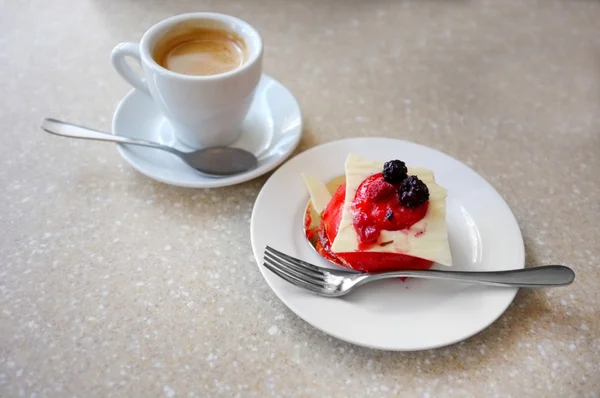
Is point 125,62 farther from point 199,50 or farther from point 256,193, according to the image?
point 256,193

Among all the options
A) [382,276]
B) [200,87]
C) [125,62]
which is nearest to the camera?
[382,276]

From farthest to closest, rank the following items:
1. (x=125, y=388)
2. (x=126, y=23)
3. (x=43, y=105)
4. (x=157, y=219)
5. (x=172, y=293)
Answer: (x=126, y=23) < (x=43, y=105) < (x=157, y=219) < (x=172, y=293) < (x=125, y=388)

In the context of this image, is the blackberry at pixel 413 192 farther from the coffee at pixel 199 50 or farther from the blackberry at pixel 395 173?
the coffee at pixel 199 50

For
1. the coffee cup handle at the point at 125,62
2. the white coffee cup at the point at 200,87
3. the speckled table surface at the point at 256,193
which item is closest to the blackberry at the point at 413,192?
the speckled table surface at the point at 256,193

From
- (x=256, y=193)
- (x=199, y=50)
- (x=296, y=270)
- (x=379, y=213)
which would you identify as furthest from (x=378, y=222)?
(x=199, y=50)

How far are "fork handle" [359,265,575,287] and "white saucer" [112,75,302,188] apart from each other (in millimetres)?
324

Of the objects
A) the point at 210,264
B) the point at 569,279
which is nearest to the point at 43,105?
the point at 210,264

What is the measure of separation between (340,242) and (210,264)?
0.23 m

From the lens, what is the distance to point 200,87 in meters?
0.91

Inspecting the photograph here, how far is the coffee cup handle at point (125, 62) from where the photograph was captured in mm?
971

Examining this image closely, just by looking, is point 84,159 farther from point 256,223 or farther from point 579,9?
point 579,9

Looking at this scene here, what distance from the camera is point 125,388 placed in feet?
2.36

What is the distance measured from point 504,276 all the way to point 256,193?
0.45 m

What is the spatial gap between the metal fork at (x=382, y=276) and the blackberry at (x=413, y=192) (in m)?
0.10
